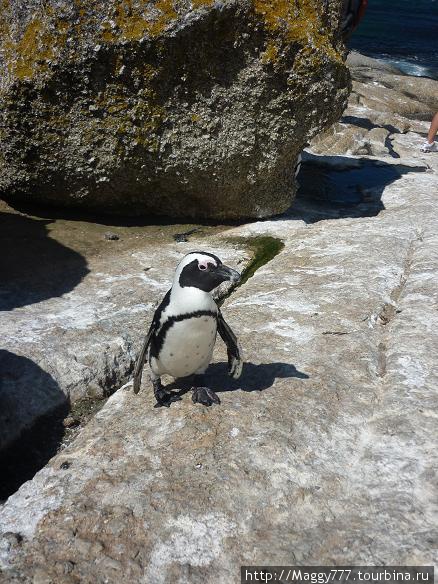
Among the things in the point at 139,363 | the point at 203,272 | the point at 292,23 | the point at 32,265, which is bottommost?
the point at 32,265

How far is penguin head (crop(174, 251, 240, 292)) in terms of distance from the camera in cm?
346

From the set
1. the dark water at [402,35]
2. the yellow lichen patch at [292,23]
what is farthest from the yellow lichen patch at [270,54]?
the dark water at [402,35]

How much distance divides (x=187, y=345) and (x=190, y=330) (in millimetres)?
98

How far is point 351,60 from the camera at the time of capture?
66.6ft

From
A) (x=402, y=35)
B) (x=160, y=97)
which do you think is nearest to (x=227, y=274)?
(x=160, y=97)

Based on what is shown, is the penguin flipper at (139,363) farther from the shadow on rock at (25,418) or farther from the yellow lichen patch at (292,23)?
the yellow lichen patch at (292,23)

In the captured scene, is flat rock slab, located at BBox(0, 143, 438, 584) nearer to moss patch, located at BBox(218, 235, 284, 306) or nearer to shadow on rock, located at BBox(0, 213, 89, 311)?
moss patch, located at BBox(218, 235, 284, 306)

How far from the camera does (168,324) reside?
11.8ft

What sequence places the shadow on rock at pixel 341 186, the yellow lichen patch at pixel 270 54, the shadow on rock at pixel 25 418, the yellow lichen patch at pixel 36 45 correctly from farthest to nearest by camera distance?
the shadow on rock at pixel 341 186 < the yellow lichen patch at pixel 270 54 < the yellow lichen patch at pixel 36 45 < the shadow on rock at pixel 25 418

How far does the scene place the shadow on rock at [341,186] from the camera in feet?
24.5

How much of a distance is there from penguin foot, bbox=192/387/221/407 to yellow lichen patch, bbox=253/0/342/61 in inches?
146

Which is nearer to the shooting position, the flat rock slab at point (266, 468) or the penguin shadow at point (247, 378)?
the flat rock slab at point (266, 468)

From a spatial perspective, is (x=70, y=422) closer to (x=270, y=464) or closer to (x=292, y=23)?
(x=270, y=464)

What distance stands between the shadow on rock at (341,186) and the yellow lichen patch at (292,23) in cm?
186
